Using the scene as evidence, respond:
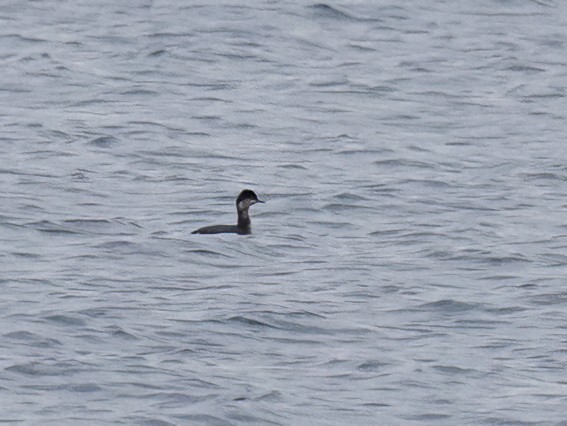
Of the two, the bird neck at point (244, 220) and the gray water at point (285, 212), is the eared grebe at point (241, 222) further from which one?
the gray water at point (285, 212)

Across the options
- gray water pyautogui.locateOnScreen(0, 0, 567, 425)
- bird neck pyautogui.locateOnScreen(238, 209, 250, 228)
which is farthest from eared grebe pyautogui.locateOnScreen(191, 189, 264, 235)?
gray water pyautogui.locateOnScreen(0, 0, 567, 425)

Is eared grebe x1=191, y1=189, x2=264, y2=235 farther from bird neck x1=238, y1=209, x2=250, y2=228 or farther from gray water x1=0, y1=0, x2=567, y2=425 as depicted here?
gray water x1=0, y1=0, x2=567, y2=425

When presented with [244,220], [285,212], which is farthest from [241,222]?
[285,212]

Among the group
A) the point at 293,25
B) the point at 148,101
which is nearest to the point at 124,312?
the point at 148,101

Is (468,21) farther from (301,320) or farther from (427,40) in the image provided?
(301,320)

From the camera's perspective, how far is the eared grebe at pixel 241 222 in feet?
63.0

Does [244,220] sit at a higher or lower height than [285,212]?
higher

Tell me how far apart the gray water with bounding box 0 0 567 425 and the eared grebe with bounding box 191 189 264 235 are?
17 centimetres

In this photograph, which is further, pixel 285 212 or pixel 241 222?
pixel 285 212

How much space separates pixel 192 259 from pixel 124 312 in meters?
A: 2.42

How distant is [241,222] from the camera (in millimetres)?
19344

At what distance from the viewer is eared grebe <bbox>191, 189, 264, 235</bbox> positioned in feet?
63.0

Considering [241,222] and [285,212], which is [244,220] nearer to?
[241,222]

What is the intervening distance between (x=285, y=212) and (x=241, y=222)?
147 cm
